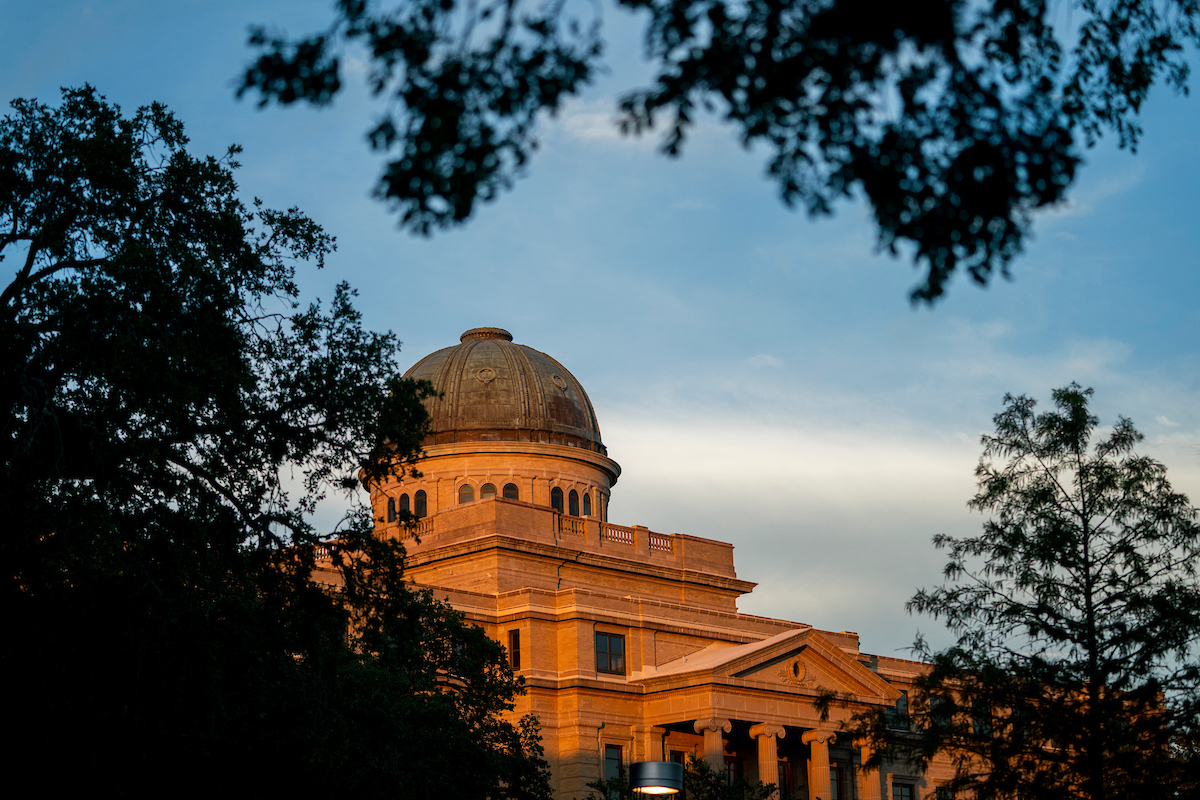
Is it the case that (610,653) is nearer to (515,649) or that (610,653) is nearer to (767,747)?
(515,649)

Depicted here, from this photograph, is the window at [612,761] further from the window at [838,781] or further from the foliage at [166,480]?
the foliage at [166,480]

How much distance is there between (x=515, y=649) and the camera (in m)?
54.7

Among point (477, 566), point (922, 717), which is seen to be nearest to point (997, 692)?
point (922, 717)

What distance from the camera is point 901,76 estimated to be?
9195 mm

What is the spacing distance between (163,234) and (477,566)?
40128mm

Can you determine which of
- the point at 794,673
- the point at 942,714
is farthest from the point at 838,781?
the point at 942,714

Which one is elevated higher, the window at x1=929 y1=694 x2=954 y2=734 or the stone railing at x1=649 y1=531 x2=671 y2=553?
the stone railing at x1=649 y1=531 x2=671 y2=553

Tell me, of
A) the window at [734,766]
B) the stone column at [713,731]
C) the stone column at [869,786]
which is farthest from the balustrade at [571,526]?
the stone column at [869,786]

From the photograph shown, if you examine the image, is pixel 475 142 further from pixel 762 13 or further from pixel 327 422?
pixel 327 422

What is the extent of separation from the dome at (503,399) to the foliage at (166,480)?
4651 centimetres

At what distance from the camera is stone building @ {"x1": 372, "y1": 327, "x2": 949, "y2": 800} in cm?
5353

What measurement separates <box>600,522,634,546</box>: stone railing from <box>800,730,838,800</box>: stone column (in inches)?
508

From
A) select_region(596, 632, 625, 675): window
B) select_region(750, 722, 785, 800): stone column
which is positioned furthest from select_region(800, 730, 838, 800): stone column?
select_region(596, 632, 625, 675): window

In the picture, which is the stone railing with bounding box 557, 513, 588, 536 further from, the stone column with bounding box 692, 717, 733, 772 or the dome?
the stone column with bounding box 692, 717, 733, 772
